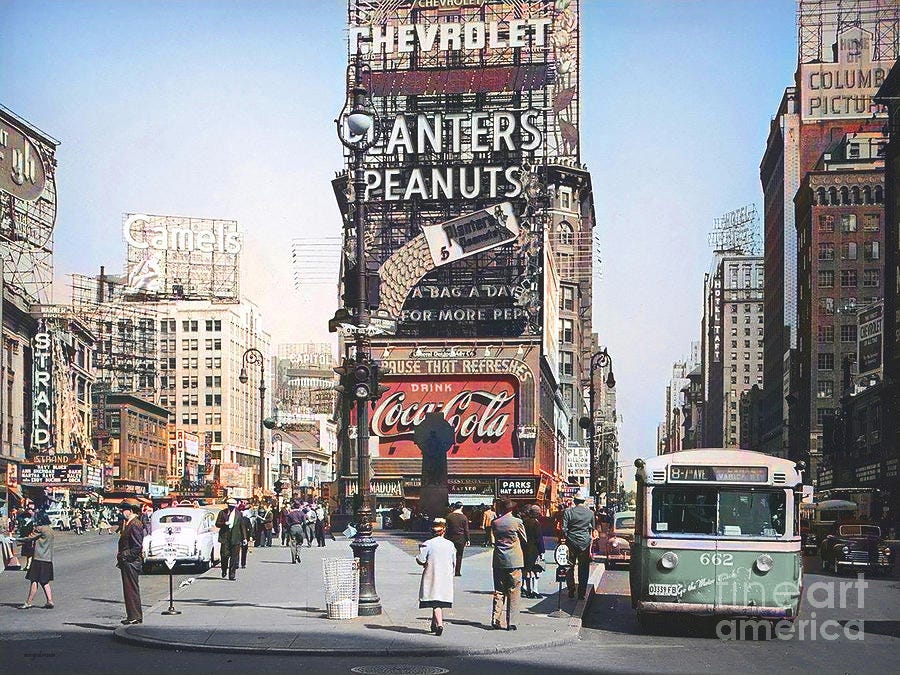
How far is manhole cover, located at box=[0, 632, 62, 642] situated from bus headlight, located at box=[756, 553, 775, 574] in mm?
10365

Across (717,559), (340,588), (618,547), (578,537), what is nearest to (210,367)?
(618,547)

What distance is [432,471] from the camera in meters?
69.1

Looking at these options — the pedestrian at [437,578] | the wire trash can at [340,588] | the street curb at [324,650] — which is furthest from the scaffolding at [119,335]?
the pedestrian at [437,578]

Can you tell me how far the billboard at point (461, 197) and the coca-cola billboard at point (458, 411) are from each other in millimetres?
7112

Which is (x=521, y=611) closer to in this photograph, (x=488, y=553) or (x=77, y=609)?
(x=77, y=609)

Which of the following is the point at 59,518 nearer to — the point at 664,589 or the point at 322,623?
the point at 322,623

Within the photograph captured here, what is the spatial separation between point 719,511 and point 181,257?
148107 millimetres

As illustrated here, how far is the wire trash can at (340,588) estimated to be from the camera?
2005 centimetres

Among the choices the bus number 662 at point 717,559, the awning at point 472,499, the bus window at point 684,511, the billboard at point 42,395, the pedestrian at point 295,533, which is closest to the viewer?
the bus number 662 at point 717,559

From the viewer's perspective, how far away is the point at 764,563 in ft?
60.3

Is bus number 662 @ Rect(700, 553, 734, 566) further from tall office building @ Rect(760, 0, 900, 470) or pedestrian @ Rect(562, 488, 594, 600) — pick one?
tall office building @ Rect(760, 0, 900, 470)

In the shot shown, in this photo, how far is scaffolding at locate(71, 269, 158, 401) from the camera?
430 ft

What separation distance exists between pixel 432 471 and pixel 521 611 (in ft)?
156

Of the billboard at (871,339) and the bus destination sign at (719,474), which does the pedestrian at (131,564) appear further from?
the billboard at (871,339)
